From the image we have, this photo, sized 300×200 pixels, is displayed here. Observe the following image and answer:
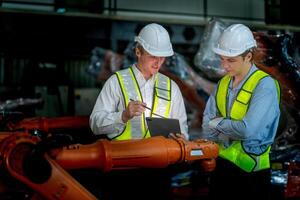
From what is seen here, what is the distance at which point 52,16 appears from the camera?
9312 mm

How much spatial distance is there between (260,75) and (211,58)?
2.19m

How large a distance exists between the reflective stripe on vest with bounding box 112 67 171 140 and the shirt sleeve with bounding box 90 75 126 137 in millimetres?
48

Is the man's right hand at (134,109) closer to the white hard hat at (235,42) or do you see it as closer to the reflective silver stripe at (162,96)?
the reflective silver stripe at (162,96)

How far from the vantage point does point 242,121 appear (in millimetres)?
3027

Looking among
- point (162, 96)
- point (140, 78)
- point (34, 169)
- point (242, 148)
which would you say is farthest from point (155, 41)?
point (34, 169)

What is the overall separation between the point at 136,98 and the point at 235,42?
0.85m

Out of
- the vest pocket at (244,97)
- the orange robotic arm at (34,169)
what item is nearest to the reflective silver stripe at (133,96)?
the vest pocket at (244,97)

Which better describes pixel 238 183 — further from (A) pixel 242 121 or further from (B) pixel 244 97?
(B) pixel 244 97

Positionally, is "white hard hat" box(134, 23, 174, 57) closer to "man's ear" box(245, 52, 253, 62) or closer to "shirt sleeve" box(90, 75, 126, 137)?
"shirt sleeve" box(90, 75, 126, 137)

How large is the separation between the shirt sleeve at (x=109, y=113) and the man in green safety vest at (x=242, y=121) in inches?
27.1

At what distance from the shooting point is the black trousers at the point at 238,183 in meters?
3.21

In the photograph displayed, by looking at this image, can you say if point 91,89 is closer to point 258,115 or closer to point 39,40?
point 39,40

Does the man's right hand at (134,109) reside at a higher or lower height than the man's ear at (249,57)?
lower

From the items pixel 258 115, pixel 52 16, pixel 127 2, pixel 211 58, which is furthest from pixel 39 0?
pixel 258 115
